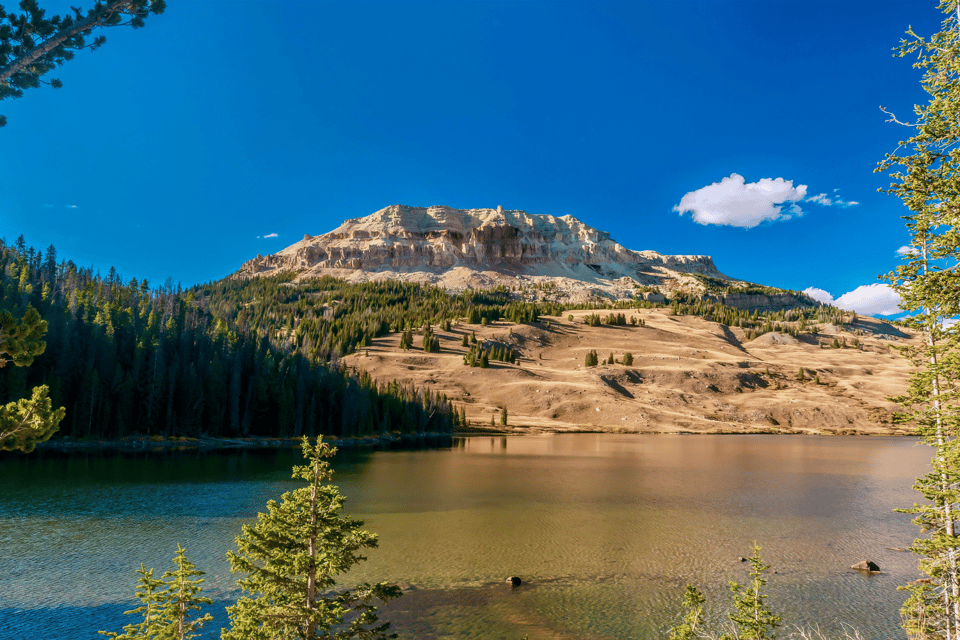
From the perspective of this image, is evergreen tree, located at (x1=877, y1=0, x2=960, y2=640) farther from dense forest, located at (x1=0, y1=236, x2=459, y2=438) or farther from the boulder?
dense forest, located at (x1=0, y1=236, x2=459, y2=438)

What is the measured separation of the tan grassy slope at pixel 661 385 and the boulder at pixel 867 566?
103921 mm

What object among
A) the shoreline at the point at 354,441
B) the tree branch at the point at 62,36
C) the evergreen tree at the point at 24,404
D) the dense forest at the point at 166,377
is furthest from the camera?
the dense forest at the point at 166,377

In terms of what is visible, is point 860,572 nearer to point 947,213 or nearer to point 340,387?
point 947,213

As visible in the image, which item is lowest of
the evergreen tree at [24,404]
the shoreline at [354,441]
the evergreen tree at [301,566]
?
the shoreline at [354,441]

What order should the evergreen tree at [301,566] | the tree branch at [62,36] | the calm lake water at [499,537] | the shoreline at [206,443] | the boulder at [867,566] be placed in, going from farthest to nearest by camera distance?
the shoreline at [206,443] → the boulder at [867,566] → the calm lake water at [499,537] → the tree branch at [62,36] → the evergreen tree at [301,566]

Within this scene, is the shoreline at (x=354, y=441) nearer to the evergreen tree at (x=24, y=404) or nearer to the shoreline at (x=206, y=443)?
the shoreline at (x=206, y=443)

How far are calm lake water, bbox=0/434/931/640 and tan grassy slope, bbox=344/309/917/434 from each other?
7815 cm

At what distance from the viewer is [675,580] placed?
24.6 metres

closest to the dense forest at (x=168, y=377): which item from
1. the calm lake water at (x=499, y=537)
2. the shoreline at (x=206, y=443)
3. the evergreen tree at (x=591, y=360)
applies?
the shoreline at (x=206, y=443)

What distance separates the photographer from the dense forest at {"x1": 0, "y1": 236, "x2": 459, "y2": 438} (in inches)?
2795

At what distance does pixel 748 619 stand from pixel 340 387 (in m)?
95.3

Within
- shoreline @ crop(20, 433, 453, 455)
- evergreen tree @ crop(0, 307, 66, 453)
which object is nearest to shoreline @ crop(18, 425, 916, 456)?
shoreline @ crop(20, 433, 453, 455)

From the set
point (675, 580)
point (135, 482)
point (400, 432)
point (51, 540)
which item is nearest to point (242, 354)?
point (400, 432)

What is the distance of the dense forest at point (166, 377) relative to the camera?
7100cm
